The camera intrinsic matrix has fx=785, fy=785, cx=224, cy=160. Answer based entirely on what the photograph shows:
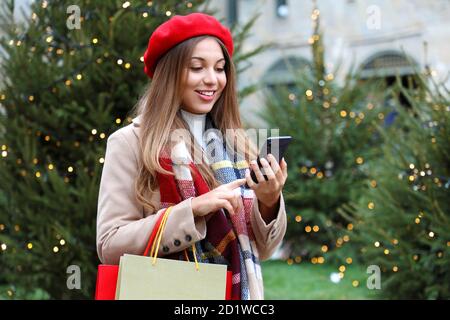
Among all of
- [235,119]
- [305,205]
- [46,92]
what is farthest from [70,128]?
[305,205]

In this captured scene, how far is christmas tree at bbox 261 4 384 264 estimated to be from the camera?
803 centimetres

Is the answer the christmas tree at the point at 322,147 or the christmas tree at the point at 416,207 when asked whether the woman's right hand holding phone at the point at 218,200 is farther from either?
the christmas tree at the point at 322,147

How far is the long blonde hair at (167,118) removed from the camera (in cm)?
223

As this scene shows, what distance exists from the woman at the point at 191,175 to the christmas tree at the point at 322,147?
5.68 meters

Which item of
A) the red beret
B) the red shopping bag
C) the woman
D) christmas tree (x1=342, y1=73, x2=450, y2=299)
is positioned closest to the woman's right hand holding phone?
the woman

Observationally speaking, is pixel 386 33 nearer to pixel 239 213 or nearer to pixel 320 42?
pixel 320 42

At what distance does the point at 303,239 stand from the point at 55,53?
439 cm

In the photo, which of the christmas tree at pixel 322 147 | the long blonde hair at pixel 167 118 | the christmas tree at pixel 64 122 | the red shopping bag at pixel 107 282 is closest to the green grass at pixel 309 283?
the christmas tree at pixel 322 147

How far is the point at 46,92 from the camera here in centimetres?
437

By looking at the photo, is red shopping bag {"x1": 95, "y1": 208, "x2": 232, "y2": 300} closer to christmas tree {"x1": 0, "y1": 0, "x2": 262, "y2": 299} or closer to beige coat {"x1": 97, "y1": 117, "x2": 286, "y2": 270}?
beige coat {"x1": 97, "y1": 117, "x2": 286, "y2": 270}

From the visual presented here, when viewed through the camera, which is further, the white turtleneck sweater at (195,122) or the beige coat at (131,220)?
the white turtleneck sweater at (195,122)

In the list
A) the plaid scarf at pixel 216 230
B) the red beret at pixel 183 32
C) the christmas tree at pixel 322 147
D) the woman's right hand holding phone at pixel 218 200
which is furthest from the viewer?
the christmas tree at pixel 322 147

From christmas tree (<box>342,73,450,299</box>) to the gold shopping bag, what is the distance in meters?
2.91

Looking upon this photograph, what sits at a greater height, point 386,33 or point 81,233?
point 386,33
